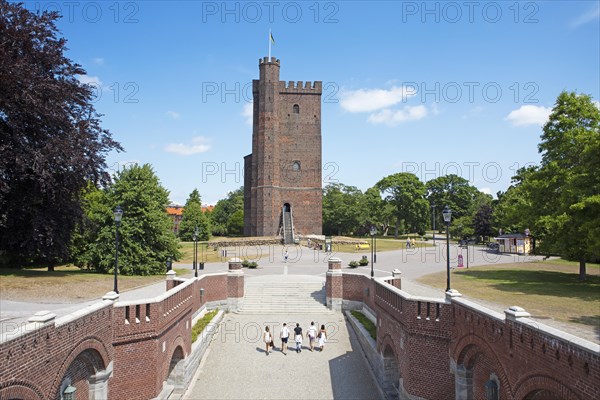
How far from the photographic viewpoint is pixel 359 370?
59.5ft

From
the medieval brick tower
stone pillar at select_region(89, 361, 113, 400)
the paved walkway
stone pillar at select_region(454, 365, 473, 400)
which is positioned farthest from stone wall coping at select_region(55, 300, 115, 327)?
the medieval brick tower

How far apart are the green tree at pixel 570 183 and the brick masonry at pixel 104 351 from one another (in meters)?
19.5

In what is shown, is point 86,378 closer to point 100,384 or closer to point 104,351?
point 100,384

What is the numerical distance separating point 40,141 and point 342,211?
52578 millimetres

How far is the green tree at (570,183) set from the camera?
71.6 ft

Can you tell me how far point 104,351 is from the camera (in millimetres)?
11688

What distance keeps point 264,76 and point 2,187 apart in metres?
36.8

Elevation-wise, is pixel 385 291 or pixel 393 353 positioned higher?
pixel 385 291

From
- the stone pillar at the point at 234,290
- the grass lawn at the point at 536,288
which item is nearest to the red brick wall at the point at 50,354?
the stone pillar at the point at 234,290

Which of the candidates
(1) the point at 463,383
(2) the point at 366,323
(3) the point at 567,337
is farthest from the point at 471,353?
(2) the point at 366,323

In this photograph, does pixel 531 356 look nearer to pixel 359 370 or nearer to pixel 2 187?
pixel 359 370

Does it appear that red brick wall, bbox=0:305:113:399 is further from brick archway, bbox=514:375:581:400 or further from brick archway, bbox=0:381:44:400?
brick archway, bbox=514:375:581:400

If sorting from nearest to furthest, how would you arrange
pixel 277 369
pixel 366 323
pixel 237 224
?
pixel 277 369 < pixel 366 323 < pixel 237 224

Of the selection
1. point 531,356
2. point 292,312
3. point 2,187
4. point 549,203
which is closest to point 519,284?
point 549,203
